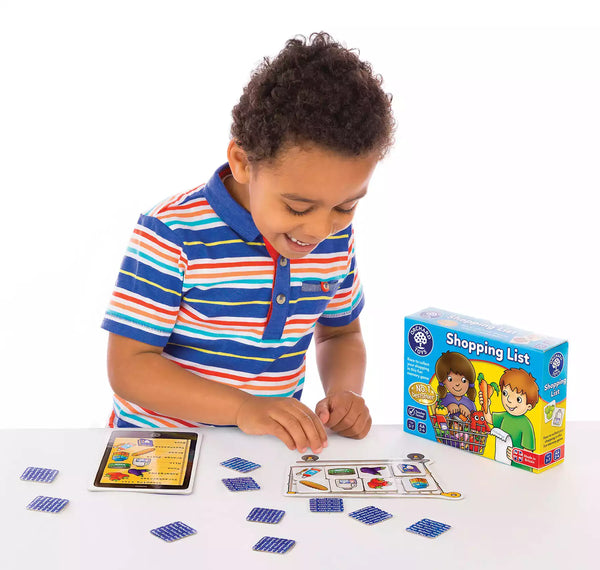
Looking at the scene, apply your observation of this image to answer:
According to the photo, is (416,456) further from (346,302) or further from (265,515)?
(346,302)

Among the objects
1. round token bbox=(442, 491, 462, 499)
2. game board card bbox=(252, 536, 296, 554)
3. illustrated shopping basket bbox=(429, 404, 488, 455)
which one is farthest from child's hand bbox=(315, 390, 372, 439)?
game board card bbox=(252, 536, 296, 554)

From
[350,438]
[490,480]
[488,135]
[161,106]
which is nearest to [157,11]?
[161,106]

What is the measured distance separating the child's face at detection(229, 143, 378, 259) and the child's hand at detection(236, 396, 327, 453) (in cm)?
24

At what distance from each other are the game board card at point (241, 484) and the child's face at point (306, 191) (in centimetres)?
33

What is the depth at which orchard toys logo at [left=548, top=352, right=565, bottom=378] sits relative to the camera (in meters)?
1.06

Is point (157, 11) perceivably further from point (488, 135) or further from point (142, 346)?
point (142, 346)

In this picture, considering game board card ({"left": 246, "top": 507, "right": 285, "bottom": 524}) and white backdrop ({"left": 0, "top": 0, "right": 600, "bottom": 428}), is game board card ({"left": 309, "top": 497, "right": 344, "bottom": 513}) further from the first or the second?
white backdrop ({"left": 0, "top": 0, "right": 600, "bottom": 428})

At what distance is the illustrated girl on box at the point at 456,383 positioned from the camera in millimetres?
1131

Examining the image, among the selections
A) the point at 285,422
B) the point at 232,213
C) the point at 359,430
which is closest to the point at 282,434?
the point at 285,422

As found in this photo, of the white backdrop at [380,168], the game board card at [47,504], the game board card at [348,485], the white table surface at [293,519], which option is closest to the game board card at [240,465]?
the white table surface at [293,519]

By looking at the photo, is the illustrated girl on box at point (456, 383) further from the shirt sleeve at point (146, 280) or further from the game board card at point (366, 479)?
the shirt sleeve at point (146, 280)

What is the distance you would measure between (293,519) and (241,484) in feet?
0.36

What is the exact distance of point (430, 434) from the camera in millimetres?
1201

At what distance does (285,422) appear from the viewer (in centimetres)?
118
